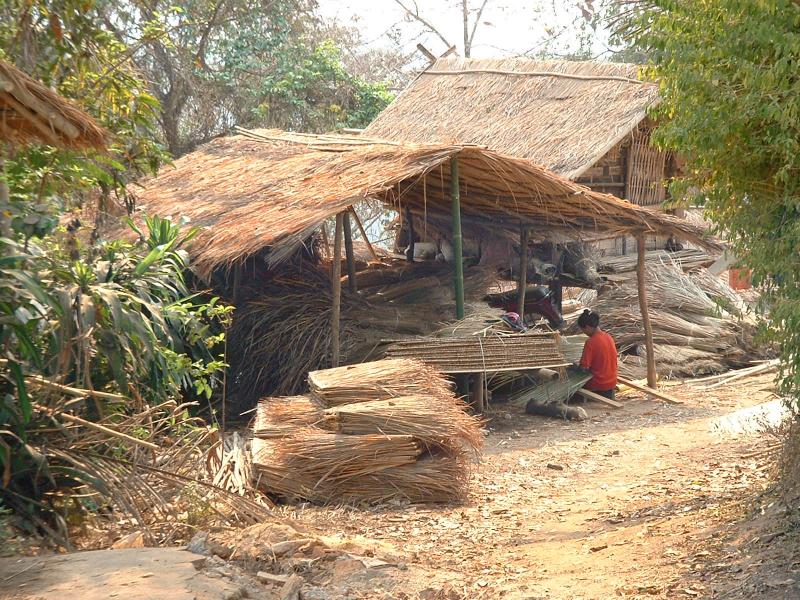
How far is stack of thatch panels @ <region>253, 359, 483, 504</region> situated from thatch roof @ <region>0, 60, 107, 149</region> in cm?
291

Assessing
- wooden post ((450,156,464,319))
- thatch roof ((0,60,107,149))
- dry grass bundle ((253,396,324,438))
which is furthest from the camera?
wooden post ((450,156,464,319))

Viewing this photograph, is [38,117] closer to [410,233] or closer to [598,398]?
[598,398]

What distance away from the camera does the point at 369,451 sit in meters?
7.08

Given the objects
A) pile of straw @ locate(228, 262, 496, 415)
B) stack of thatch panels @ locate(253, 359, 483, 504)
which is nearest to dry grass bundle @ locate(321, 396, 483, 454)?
stack of thatch panels @ locate(253, 359, 483, 504)

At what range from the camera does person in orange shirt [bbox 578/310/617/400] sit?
11047mm

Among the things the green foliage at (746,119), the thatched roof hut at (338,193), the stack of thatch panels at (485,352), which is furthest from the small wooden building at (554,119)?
the green foliage at (746,119)

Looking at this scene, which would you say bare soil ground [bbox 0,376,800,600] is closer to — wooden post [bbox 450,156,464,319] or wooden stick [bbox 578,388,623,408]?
wooden stick [bbox 578,388,623,408]

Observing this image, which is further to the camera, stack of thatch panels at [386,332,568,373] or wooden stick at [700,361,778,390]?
wooden stick at [700,361,778,390]

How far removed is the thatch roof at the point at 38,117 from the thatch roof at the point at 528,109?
28.0 ft

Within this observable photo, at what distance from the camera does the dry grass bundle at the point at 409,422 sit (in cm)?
710

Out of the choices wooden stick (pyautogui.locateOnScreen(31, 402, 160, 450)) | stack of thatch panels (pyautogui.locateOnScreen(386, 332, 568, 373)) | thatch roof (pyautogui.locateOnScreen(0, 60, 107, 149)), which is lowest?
stack of thatch panels (pyautogui.locateOnScreen(386, 332, 568, 373))

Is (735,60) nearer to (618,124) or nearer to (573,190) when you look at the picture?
(573,190)

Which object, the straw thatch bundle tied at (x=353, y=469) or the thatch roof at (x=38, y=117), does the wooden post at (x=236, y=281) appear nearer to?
the straw thatch bundle tied at (x=353, y=469)

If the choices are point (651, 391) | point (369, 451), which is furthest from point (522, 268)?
point (369, 451)
